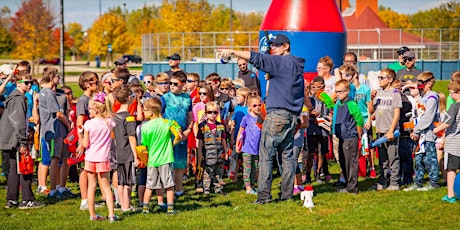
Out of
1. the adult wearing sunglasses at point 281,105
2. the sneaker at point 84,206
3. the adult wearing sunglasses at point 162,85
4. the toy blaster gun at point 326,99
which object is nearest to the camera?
the adult wearing sunglasses at point 281,105

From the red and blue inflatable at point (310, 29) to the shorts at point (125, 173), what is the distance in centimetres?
688

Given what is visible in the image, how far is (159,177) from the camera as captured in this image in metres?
8.75

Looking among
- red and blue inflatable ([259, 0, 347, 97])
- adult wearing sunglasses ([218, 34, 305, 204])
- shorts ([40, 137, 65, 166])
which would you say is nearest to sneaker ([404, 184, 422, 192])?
adult wearing sunglasses ([218, 34, 305, 204])

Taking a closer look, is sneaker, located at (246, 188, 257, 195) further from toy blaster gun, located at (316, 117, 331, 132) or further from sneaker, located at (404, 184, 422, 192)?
sneaker, located at (404, 184, 422, 192)

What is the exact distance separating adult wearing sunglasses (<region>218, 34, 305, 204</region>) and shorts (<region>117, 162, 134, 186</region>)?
1.77 meters

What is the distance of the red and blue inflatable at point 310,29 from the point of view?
601 inches

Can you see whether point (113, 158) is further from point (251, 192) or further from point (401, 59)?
point (401, 59)

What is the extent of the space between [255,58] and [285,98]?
2.38 ft

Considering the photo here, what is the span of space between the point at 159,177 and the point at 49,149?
2.47m

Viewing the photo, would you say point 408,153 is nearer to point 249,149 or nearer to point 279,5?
point 249,149

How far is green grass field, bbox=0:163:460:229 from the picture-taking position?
8109 millimetres

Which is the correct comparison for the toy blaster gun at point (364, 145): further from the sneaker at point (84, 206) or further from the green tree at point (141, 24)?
the green tree at point (141, 24)

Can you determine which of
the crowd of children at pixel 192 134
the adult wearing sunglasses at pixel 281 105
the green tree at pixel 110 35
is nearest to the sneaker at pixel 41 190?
the crowd of children at pixel 192 134

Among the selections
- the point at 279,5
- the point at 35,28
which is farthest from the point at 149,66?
the point at 279,5
